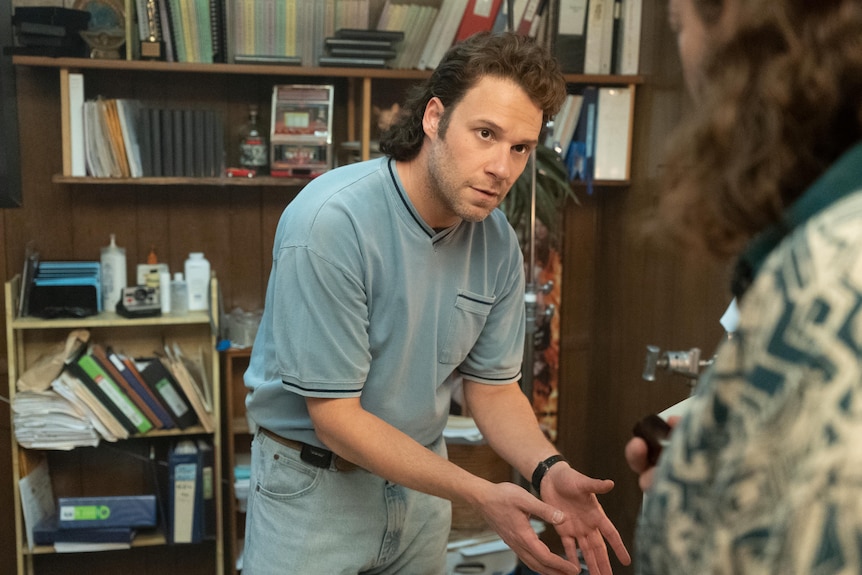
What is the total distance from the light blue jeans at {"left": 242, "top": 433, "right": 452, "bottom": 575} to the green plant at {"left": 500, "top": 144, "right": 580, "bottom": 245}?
1333 millimetres

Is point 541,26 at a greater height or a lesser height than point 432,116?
greater

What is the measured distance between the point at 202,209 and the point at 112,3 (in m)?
0.68

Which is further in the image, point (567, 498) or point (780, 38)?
point (567, 498)

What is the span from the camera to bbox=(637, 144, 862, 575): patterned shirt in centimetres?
54

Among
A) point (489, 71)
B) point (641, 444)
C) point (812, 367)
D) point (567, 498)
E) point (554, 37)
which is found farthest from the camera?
point (554, 37)

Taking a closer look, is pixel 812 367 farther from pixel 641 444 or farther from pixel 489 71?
pixel 489 71

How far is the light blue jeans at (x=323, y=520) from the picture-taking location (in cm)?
156

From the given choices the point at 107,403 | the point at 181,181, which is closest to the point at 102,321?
the point at 107,403

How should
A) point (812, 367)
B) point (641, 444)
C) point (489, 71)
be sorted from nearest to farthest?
point (812, 367)
point (641, 444)
point (489, 71)

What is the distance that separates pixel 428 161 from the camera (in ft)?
5.25

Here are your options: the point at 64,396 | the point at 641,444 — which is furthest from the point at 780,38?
the point at 64,396

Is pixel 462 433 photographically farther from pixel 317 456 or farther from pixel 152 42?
pixel 152 42

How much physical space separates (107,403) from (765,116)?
2.45 m

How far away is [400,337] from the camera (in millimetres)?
1543
